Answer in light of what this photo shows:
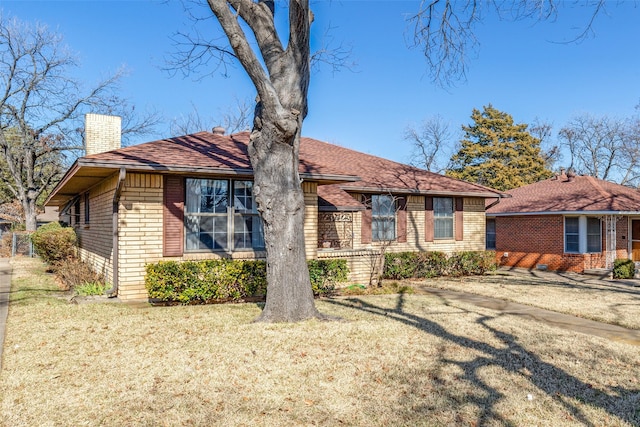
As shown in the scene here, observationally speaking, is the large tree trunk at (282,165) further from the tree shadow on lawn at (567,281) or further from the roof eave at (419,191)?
the tree shadow on lawn at (567,281)

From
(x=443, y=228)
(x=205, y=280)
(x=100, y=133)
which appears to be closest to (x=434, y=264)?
(x=443, y=228)

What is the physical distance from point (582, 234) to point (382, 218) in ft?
29.0

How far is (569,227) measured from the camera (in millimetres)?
18141

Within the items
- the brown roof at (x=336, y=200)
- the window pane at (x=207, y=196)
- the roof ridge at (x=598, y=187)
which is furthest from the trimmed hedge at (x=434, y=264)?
the roof ridge at (x=598, y=187)

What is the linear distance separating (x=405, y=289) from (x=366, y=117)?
671 inches

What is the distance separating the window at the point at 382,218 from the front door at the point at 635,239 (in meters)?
12.4

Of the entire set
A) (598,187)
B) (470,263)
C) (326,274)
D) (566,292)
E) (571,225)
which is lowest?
(566,292)

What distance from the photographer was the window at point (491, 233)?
21.3 meters

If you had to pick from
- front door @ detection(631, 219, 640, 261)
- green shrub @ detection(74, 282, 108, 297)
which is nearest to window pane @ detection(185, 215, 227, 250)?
green shrub @ detection(74, 282, 108, 297)

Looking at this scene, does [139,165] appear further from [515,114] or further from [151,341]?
[515,114]

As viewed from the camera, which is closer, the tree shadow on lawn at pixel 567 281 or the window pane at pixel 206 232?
the window pane at pixel 206 232

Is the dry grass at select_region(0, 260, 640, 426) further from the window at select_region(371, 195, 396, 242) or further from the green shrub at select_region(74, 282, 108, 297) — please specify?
the window at select_region(371, 195, 396, 242)

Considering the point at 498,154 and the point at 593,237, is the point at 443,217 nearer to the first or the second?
the point at 593,237

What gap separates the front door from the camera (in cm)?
1980
